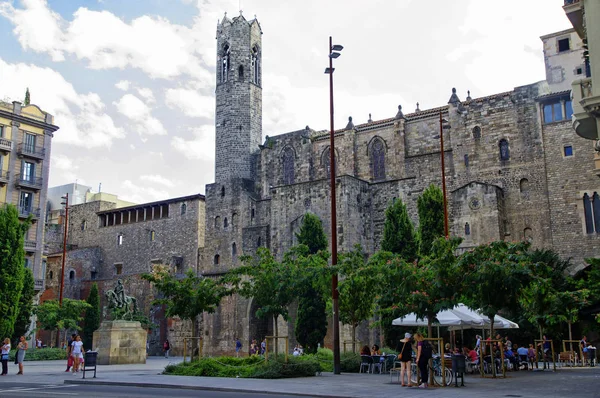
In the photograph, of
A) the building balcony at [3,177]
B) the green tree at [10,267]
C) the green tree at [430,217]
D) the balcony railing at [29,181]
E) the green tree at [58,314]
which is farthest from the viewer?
the balcony railing at [29,181]

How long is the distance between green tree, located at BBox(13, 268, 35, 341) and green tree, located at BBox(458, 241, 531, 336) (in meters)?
30.3

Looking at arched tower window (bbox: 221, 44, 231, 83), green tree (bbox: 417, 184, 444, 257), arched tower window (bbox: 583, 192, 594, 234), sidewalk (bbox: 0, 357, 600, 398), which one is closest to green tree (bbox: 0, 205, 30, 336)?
sidewalk (bbox: 0, 357, 600, 398)

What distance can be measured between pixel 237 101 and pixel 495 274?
3932 cm

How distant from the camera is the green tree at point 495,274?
19.0 meters

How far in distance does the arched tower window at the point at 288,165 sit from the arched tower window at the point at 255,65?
684 cm

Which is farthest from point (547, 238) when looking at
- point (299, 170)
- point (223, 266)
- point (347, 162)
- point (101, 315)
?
point (101, 315)

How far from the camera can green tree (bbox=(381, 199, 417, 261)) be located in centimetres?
3900

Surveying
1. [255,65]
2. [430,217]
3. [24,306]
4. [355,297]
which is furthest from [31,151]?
[355,297]

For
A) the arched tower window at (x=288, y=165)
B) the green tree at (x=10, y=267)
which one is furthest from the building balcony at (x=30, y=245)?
the arched tower window at (x=288, y=165)

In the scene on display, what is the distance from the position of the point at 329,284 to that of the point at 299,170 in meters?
27.9

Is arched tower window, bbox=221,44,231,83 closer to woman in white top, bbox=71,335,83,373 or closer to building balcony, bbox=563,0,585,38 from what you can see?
woman in white top, bbox=71,335,83,373

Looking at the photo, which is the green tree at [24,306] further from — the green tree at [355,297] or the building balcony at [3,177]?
the green tree at [355,297]

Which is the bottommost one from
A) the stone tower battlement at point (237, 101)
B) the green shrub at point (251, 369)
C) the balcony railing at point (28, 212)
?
the green shrub at point (251, 369)

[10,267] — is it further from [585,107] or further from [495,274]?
[585,107]
